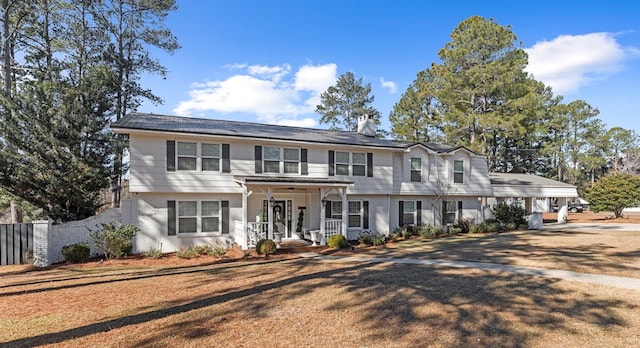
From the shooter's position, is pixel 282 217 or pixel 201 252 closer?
pixel 201 252

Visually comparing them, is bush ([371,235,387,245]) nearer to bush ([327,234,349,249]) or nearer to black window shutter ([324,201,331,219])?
bush ([327,234,349,249])

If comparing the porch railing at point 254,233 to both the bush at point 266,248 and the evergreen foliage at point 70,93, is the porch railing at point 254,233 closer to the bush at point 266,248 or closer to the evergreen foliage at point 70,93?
the bush at point 266,248

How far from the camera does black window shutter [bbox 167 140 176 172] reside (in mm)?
14430

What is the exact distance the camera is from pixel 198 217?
1504 centimetres

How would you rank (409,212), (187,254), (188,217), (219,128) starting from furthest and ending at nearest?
1. (409,212)
2. (219,128)
3. (188,217)
4. (187,254)

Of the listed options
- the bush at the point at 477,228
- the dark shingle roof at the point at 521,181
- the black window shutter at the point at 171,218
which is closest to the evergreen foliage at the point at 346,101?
the dark shingle roof at the point at 521,181

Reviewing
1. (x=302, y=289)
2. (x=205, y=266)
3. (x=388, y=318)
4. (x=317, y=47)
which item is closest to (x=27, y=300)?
(x=205, y=266)

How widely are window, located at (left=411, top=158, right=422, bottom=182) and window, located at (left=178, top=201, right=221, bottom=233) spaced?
433 inches

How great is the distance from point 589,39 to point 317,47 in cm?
1580

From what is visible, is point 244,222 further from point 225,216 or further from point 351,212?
point 351,212

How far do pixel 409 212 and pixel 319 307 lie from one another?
47.7 feet

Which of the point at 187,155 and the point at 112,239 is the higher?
the point at 187,155

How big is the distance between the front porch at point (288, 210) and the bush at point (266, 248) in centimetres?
81

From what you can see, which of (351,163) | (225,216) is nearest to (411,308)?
(225,216)
